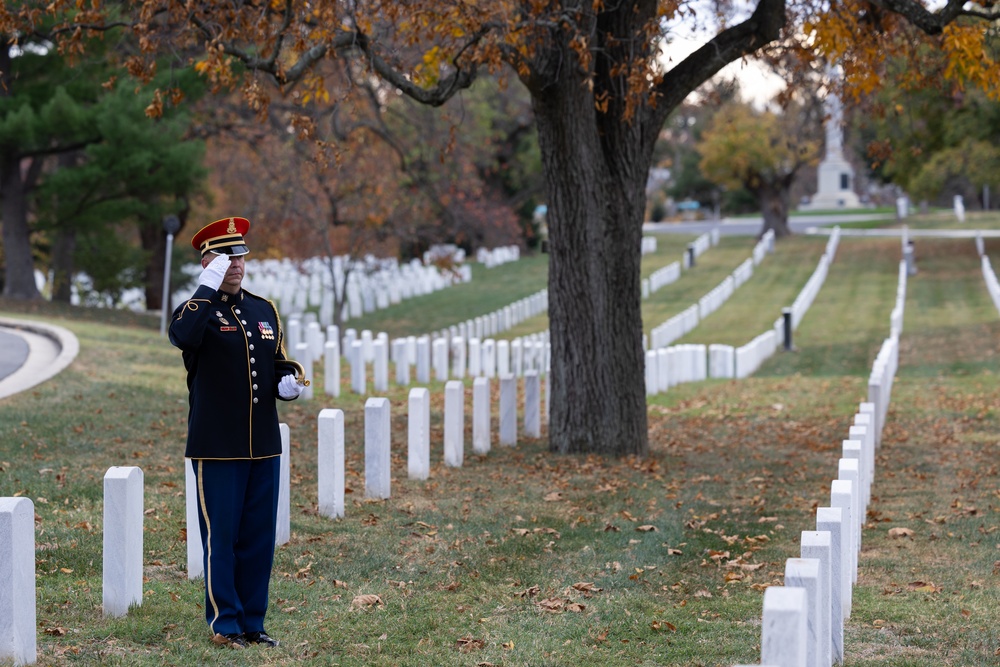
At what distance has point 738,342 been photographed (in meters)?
29.5

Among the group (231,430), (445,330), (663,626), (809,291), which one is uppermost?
(809,291)

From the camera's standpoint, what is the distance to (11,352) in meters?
17.5

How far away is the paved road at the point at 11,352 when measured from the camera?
1571 centimetres

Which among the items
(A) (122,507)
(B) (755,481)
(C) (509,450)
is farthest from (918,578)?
(C) (509,450)

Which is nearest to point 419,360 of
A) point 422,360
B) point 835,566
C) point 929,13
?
point 422,360

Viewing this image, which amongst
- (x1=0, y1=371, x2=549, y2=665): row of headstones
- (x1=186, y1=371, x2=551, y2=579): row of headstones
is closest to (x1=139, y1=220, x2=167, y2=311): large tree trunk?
(x1=186, y1=371, x2=551, y2=579): row of headstones

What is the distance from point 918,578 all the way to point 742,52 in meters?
6.04

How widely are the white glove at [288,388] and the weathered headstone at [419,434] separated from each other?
149 inches

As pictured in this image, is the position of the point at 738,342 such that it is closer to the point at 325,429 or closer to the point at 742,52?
the point at 742,52

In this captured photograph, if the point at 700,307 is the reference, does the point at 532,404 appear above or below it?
below

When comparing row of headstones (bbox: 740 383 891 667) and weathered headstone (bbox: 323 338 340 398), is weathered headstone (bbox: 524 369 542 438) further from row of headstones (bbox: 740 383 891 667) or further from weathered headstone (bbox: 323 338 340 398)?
row of headstones (bbox: 740 383 891 667)

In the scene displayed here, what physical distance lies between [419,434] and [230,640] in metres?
4.41

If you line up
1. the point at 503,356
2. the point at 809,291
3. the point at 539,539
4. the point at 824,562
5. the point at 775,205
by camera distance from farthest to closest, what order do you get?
the point at 775,205
the point at 809,291
the point at 503,356
the point at 539,539
the point at 824,562

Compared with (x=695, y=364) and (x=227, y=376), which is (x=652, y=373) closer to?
(x=695, y=364)
